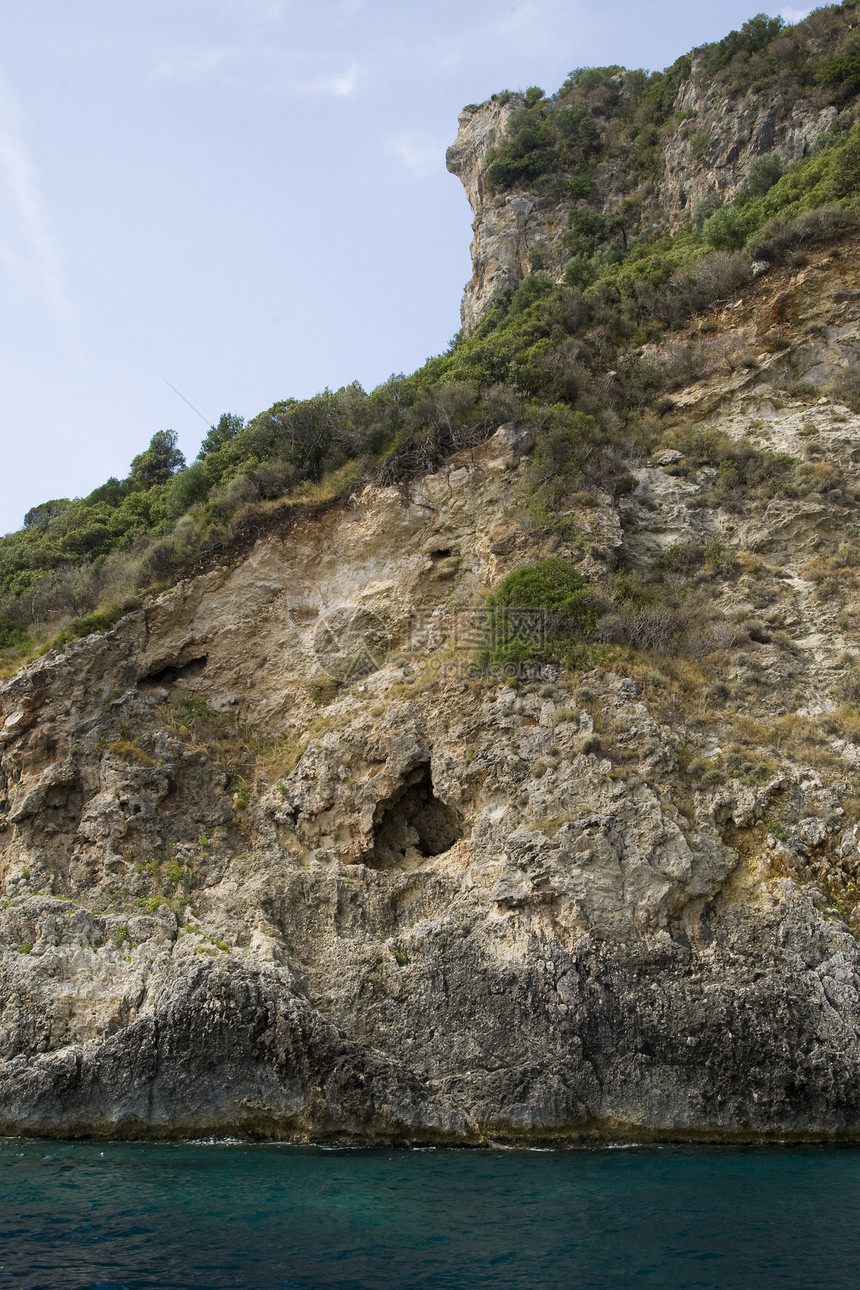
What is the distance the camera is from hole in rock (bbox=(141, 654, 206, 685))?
22.0 metres

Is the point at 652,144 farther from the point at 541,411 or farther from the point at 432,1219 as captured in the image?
the point at 432,1219

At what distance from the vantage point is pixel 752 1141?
12719mm

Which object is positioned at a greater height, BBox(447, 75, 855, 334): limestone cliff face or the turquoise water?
BBox(447, 75, 855, 334): limestone cliff face

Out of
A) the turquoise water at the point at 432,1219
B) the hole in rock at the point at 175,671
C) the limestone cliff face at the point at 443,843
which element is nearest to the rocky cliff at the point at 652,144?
the limestone cliff face at the point at 443,843

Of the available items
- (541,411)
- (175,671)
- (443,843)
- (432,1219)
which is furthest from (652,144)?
(432,1219)

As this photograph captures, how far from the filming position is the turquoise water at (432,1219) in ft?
28.2

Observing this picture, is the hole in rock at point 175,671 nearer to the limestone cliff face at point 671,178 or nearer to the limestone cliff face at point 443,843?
the limestone cliff face at point 443,843

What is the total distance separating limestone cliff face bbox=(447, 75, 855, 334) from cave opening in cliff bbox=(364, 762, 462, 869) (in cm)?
2446

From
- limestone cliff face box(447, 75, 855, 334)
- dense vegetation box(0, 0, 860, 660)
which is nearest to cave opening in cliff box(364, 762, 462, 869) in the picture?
dense vegetation box(0, 0, 860, 660)

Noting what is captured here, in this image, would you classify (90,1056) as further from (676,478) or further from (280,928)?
(676,478)

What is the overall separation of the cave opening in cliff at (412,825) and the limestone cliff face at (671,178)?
24460mm

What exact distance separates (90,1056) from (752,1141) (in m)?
10.2

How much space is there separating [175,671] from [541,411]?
11663 mm

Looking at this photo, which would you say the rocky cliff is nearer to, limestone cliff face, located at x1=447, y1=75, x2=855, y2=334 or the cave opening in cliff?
limestone cliff face, located at x1=447, y1=75, x2=855, y2=334
